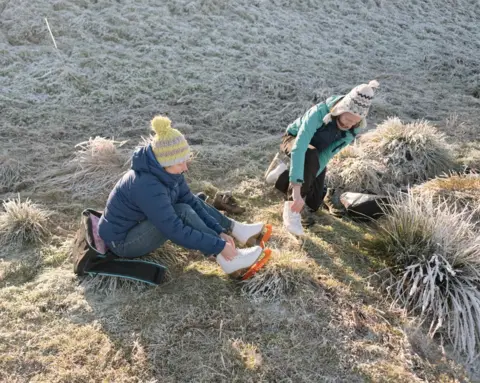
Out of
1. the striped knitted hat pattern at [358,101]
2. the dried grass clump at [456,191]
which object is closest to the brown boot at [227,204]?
the striped knitted hat pattern at [358,101]

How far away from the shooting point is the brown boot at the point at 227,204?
410cm

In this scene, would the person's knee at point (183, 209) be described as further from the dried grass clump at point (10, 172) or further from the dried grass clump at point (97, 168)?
the dried grass clump at point (10, 172)

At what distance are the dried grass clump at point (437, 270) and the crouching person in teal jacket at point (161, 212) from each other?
1199mm

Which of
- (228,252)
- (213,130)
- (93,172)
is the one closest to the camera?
(228,252)

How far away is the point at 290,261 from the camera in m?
3.25

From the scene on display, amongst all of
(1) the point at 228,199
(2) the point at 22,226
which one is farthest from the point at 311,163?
(2) the point at 22,226

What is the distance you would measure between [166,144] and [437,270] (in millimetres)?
2172

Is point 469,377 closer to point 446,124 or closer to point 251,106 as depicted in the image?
point 446,124

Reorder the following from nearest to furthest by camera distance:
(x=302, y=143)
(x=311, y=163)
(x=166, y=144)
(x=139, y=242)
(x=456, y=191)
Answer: (x=166, y=144) → (x=139, y=242) → (x=302, y=143) → (x=311, y=163) → (x=456, y=191)

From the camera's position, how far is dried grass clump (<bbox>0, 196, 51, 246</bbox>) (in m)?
3.61

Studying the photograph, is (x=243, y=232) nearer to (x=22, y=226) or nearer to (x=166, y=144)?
(x=166, y=144)

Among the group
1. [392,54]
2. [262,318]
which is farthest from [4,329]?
[392,54]

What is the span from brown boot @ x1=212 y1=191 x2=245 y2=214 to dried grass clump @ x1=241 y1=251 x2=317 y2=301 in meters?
0.99

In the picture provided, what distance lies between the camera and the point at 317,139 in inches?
148
